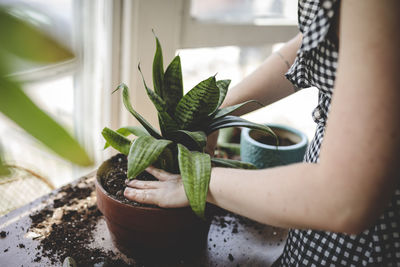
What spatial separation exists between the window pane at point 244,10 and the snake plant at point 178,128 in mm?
604

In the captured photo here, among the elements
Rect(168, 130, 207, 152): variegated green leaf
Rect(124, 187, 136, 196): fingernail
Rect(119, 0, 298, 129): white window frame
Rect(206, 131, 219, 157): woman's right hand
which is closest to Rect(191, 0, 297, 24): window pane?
Rect(119, 0, 298, 129): white window frame

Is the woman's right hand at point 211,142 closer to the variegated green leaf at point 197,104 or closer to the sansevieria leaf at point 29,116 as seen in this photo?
the variegated green leaf at point 197,104

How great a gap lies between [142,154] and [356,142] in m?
0.36

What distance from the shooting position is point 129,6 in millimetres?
1141

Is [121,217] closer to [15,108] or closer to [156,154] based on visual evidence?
[156,154]

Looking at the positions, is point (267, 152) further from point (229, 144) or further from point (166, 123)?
point (166, 123)

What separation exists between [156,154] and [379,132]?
0.37 metres

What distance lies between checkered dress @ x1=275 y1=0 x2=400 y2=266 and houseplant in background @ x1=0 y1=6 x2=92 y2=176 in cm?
51

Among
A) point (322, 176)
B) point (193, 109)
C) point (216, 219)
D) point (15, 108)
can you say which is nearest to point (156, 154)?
point (193, 109)

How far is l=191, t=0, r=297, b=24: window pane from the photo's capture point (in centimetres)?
135

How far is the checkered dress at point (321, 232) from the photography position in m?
0.64

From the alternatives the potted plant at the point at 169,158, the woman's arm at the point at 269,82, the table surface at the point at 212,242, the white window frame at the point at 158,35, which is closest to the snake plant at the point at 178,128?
the potted plant at the point at 169,158

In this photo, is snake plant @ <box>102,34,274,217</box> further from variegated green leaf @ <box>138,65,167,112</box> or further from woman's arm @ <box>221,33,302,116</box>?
woman's arm @ <box>221,33,302,116</box>

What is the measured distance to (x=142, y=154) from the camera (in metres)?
0.68
